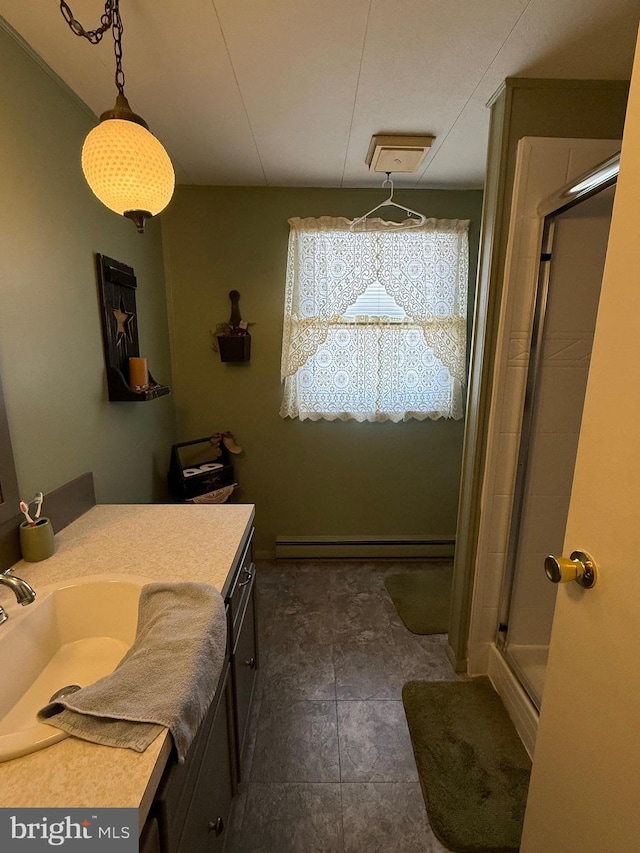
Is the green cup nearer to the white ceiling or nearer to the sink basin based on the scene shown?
the sink basin

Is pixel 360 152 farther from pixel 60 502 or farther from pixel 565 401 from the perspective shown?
pixel 60 502

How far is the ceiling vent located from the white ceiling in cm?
5

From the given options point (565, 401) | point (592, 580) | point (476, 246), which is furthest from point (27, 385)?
point (476, 246)

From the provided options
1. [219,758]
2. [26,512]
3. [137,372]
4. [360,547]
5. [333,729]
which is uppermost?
[137,372]

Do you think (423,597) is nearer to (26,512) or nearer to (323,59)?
(26,512)

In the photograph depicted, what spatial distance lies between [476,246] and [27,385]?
2.35 meters

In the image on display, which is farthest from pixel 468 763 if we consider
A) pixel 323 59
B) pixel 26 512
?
pixel 323 59

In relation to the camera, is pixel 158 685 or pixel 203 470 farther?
pixel 203 470

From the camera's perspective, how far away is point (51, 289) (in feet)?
4.18

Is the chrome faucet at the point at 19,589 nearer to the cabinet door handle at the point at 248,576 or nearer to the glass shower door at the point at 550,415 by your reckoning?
the cabinet door handle at the point at 248,576

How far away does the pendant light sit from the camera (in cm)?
92

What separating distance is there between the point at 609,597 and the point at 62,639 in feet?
3.97

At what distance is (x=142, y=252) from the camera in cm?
200

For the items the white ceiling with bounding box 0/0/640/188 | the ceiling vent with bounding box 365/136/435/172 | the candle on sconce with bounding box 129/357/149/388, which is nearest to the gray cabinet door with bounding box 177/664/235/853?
the candle on sconce with bounding box 129/357/149/388
